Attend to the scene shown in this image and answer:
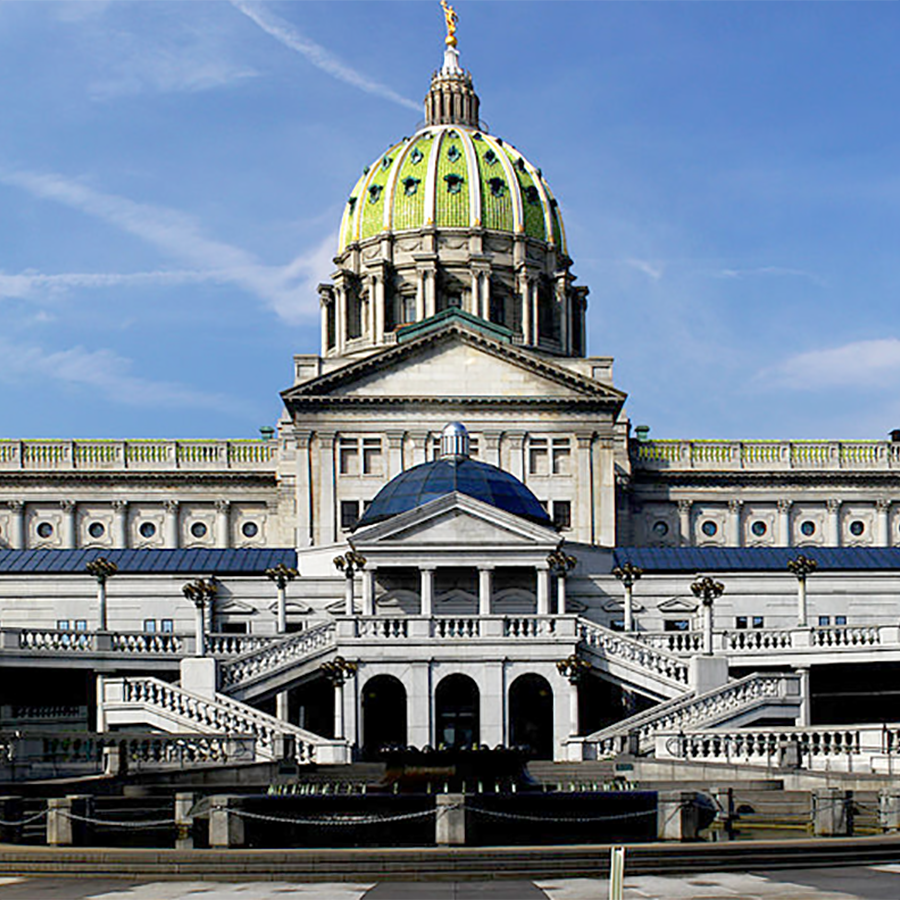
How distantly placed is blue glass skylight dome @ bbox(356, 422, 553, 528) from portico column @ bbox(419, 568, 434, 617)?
491 centimetres

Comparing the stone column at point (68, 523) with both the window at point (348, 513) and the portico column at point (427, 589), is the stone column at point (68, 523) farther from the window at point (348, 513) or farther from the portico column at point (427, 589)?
the portico column at point (427, 589)

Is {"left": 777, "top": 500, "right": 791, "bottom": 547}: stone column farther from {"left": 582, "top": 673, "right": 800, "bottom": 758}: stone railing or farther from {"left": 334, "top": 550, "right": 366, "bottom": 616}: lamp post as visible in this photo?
{"left": 582, "top": 673, "right": 800, "bottom": 758}: stone railing

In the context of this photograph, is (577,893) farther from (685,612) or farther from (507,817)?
(685,612)

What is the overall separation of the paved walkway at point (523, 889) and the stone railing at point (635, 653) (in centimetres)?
3554

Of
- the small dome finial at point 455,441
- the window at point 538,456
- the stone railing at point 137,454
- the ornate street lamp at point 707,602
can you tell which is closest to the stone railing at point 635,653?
the ornate street lamp at point 707,602

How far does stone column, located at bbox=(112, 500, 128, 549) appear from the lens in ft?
383

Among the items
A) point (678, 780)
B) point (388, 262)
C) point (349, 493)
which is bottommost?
point (678, 780)

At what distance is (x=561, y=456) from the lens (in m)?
103

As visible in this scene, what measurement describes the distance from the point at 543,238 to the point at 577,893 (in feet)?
400

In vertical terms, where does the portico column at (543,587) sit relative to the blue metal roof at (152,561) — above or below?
below

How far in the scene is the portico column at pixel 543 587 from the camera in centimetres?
7600

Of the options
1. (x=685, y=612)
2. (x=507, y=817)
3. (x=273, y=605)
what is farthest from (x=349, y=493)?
(x=507, y=817)

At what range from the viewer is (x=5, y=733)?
49938mm

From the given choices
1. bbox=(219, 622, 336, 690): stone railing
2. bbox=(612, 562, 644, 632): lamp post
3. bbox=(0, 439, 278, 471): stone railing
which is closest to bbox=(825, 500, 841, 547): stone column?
bbox=(0, 439, 278, 471): stone railing
